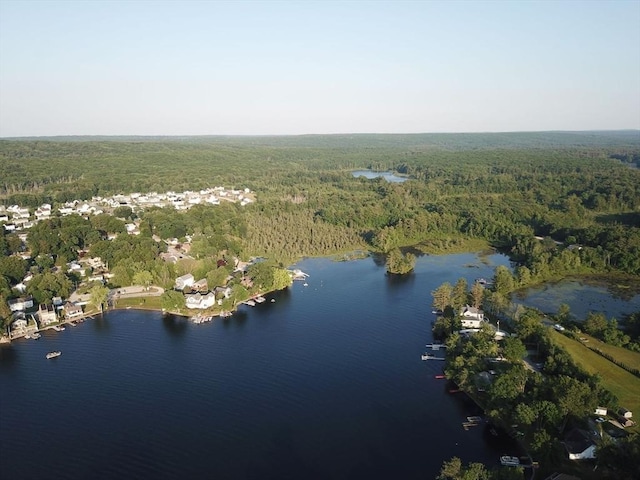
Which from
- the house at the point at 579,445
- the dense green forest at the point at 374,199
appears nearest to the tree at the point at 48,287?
the dense green forest at the point at 374,199

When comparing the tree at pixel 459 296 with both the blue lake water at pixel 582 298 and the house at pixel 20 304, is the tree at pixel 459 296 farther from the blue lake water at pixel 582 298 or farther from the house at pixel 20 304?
the house at pixel 20 304

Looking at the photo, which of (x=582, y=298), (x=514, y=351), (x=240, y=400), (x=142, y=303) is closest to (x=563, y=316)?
(x=582, y=298)

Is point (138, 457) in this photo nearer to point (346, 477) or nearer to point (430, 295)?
point (346, 477)

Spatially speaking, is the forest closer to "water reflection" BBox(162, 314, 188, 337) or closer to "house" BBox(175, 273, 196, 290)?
"house" BBox(175, 273, 196, 290)

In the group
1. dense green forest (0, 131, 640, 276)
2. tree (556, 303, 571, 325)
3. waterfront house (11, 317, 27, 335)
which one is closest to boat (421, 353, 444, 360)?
tree (556, 303, 571, 325)

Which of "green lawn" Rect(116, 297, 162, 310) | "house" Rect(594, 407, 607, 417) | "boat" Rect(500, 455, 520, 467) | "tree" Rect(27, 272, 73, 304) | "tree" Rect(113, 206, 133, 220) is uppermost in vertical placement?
"tree" Rect(113, 206, 133, 220)

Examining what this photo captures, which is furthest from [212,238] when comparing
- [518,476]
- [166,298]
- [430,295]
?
[518,476]
